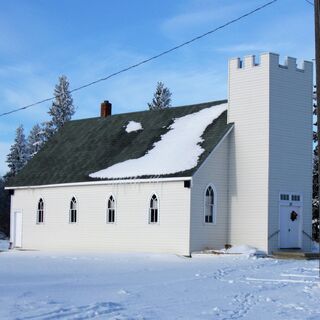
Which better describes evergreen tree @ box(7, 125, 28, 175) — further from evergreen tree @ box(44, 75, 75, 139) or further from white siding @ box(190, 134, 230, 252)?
white siding @ box(190, 134, 230, 252)

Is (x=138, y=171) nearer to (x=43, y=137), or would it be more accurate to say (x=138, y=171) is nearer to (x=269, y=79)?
(x=269, y=79)

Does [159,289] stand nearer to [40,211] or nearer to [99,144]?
[99,144]

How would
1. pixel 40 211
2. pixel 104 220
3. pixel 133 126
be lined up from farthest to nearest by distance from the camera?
1. pixel 40 211
2. pixel 133 126
3. pixel 104 220

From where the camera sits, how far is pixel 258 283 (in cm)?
1881

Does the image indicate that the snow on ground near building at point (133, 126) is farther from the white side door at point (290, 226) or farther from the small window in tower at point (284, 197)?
the white side door at point (290, 226)

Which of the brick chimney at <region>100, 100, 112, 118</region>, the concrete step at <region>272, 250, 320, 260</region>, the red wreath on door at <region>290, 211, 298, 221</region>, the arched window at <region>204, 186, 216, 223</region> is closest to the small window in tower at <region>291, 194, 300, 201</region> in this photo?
the red wreath on door at <region>290, 211, 298, 221</region>

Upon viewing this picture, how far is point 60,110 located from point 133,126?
32.4 m

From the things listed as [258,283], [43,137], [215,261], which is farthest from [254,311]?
[43,137]

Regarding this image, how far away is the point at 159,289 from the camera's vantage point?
667 inches

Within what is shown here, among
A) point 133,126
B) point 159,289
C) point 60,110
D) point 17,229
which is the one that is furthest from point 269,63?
point 60,110

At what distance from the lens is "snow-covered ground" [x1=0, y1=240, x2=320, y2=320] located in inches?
513

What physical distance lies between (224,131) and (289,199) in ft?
14.2

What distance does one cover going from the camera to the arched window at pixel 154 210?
3142cm

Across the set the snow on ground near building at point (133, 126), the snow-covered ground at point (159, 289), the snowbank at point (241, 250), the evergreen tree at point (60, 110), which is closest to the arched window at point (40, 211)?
the snow on ground near building at point (133, 126)
